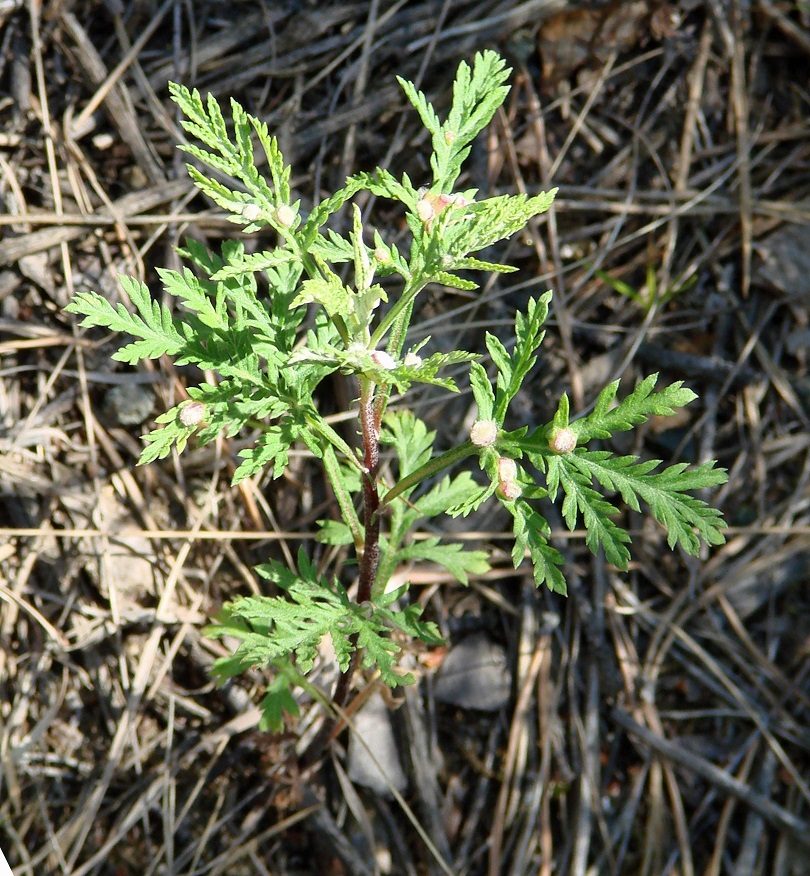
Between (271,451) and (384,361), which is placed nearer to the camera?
(384,361)

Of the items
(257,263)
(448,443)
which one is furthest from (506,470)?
(448,443)

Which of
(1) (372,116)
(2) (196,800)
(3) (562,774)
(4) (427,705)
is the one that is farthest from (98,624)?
(1) (372,116)

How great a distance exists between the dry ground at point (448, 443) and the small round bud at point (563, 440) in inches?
51.9

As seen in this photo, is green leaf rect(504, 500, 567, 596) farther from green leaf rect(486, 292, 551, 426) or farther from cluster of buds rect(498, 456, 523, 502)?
green leaf rect(486, 292, 551, 426)

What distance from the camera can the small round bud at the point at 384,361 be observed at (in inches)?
70.4

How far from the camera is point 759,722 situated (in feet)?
11.3

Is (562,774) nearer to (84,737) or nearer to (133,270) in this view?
(84,737)

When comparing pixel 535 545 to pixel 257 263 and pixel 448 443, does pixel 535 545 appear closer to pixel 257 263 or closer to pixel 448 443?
pixel 257 263

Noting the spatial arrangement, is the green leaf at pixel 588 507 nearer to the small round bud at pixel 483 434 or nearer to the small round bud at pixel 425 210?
the small round bud at pixel 483 434

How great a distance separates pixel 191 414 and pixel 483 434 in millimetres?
727

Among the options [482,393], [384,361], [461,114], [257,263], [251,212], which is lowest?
[482,393]

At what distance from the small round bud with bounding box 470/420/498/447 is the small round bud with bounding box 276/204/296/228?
2.12ft

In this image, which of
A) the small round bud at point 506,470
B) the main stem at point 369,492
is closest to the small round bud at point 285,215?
the main stem at point 369,492

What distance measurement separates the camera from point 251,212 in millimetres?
1857
